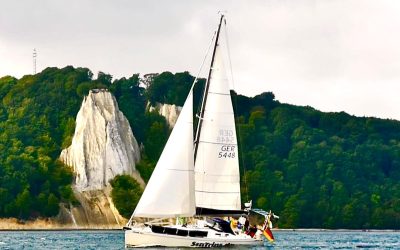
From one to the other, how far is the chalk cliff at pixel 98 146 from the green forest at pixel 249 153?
2148 millimetres

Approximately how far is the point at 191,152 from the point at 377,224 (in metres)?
97.0

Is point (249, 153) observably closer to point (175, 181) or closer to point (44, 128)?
point (44, 128)

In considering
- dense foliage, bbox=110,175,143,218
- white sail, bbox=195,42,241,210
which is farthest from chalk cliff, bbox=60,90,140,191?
white sail, bbox=195,42,241,210

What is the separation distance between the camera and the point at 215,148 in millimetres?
75062

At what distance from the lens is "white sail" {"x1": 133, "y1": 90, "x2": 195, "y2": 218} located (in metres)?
72.1

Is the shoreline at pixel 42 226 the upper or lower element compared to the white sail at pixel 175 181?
lower

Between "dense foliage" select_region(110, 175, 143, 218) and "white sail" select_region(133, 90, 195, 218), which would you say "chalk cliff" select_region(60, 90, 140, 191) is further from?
"white sail" select_region(133, 90, 195, 218)

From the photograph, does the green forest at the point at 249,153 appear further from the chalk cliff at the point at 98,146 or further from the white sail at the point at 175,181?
the white sail at the point at 175,181

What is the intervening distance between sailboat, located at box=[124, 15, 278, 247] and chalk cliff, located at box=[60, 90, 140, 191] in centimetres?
7784

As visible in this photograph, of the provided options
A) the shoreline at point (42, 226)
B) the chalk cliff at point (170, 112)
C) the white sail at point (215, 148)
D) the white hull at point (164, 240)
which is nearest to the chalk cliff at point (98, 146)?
the shoreline at point (42, 226)

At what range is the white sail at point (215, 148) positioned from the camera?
7469 cm

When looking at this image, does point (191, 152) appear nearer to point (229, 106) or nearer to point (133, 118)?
point (229, 106)

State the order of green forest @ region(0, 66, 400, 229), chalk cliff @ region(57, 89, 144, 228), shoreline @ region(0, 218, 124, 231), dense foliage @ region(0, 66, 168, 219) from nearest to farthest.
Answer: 1. shoreline @ region(0, 218, 124, 231)
2. chalk cliff @ region(57, 89, 144, 228)
3. dense foliage @ region(0, 66, 168, 219)
4. green forest @ region(0, 66, 400, 229)

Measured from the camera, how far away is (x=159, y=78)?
191625mm
